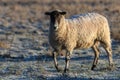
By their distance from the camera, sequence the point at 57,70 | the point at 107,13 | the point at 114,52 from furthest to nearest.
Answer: the point at 107,13 → the point at 114,52 → the point at 57,70

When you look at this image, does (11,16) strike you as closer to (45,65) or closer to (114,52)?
(114,52)

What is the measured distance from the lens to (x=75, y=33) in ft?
56.5

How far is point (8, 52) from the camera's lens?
21656mm

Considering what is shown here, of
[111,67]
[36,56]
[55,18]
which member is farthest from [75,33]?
[36,56]

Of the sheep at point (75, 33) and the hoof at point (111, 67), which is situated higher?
the sheep at point (75, 33)

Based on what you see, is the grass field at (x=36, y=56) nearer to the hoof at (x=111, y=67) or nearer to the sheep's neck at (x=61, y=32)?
the hoof at (x=111, y=67)

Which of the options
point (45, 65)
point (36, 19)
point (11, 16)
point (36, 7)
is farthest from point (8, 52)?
point (36, 7)

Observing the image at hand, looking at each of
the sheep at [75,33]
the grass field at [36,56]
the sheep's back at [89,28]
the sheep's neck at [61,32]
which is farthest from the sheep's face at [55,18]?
the grass field at [36,56]

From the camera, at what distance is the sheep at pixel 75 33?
54.7ft

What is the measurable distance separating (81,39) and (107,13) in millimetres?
23226

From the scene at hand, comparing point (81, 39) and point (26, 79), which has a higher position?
point (81, 39)

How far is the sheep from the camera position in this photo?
16.7 meters

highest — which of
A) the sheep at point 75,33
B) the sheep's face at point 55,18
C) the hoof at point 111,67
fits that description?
the sheep's face at point 55,18

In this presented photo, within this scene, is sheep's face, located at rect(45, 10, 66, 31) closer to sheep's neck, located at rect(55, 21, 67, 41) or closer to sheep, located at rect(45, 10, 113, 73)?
sheep, located at rect(45, 10, 113, 73)
